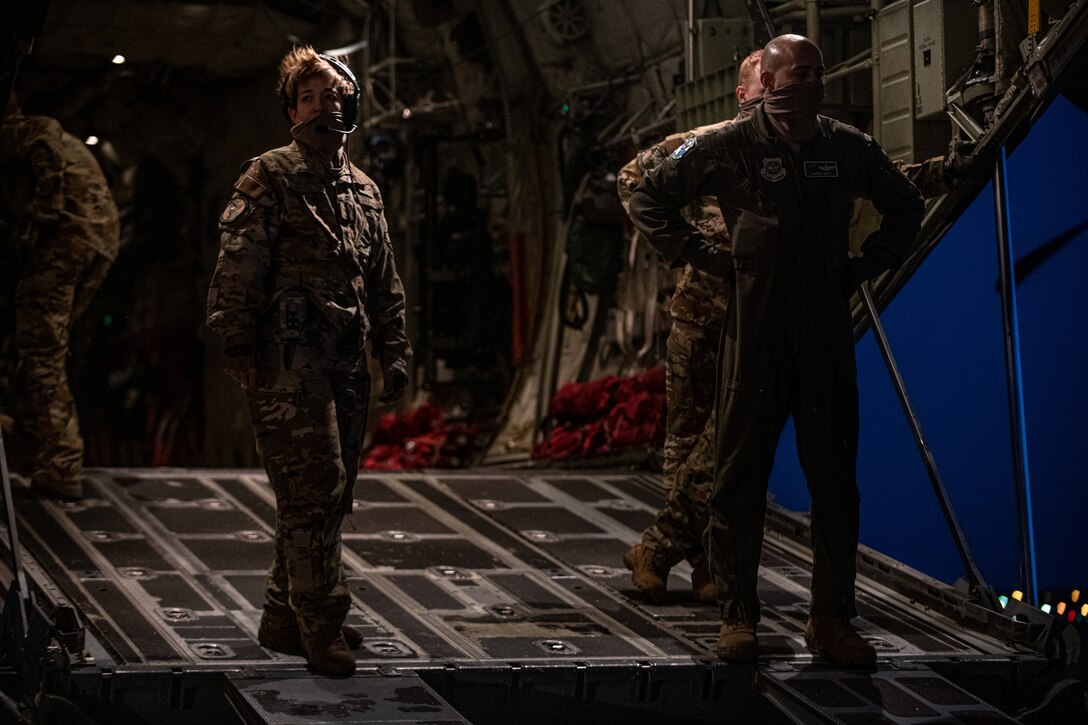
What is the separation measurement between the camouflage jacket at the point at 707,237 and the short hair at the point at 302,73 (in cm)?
129

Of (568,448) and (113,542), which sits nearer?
(113,542)

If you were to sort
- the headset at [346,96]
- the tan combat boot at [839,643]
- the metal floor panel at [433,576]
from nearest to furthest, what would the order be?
the headset at [346,96]
the tan combat boot at [839,643]
the metal floor panel at [433,576]

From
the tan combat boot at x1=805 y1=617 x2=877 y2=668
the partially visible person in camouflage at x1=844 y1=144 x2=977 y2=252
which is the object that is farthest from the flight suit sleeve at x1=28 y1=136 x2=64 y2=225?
the tan combat boot at x1=805 y1=617 x2=877 y2=668

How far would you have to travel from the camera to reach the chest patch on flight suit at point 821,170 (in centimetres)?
558

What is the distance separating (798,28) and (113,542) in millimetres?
3678

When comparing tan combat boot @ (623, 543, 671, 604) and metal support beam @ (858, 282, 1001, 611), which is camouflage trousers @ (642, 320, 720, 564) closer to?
tan combat boot @ (623, 543, 671, 604)

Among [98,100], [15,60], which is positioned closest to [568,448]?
[15,60]

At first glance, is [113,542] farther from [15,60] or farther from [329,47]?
[329,47]

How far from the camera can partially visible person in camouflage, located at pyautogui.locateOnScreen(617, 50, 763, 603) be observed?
253 inches

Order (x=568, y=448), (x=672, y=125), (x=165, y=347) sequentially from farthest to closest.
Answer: (x=165, y=347) < (x=568, y=448) < (x=672, y=125)

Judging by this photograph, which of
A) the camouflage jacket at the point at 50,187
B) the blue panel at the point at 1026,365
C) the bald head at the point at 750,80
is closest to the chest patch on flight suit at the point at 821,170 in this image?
the bald head at the point at 750,80

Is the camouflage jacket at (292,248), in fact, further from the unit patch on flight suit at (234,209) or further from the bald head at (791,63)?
the bald head at (791,63)

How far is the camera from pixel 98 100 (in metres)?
14.9

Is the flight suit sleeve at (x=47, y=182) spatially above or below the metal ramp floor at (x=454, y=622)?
above
